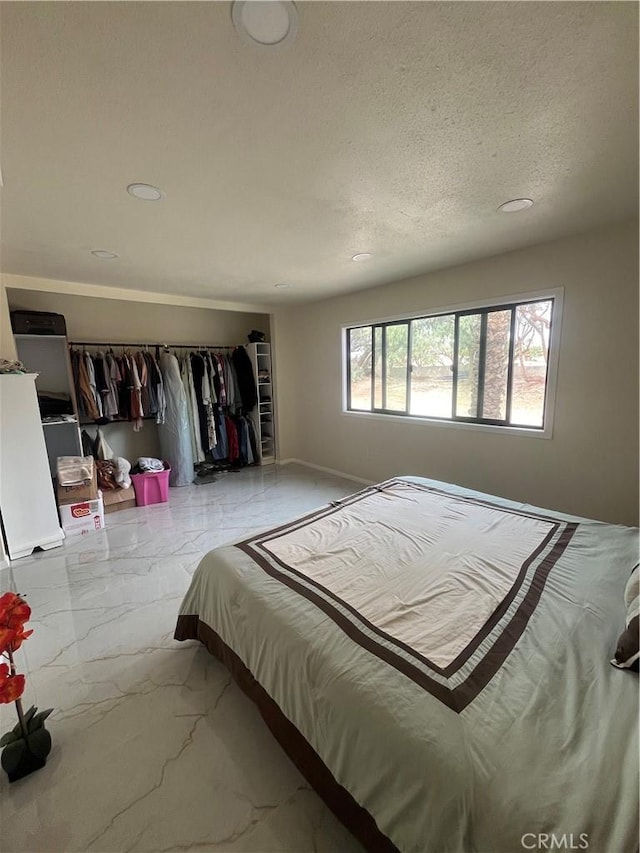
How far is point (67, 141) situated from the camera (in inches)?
50.4

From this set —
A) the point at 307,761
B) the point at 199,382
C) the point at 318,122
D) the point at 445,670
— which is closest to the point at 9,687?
the point at 307,761

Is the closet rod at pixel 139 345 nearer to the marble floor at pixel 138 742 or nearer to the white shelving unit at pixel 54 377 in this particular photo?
the white shelving unit at pixel 54 377

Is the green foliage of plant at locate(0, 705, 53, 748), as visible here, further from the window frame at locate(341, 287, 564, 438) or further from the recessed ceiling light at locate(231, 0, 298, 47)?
the window frame at locate(341, 287, 564, 438)

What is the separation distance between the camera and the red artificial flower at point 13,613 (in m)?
1.08

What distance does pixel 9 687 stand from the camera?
1.08 metres

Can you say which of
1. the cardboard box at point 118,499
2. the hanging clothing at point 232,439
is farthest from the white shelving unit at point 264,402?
the cardboard box at point 118,499

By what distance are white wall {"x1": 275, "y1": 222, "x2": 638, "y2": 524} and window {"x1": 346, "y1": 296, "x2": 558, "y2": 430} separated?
0.46ft

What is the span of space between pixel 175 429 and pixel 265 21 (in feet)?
12.6

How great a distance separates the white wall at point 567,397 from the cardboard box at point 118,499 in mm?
2812

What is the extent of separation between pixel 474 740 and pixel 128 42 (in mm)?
2008

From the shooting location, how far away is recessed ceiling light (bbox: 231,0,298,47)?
2.67ft

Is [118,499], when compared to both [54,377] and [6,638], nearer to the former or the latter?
[54,377]

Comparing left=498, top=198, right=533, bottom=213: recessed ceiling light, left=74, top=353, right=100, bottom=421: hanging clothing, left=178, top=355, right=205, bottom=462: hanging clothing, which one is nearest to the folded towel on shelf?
left=74, top=353, right=100, bottom=421: hanging clothing

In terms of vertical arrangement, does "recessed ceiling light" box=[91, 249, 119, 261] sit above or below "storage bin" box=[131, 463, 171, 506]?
above
